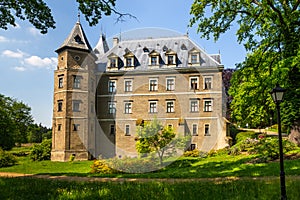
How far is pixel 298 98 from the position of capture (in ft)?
63.0

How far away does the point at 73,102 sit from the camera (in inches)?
1305

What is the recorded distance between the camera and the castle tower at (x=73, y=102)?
32.6 metres

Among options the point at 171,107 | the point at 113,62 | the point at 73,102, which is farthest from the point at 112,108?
the point at 171,107

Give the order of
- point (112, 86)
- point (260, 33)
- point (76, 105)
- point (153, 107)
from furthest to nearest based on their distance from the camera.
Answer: point (112, 86), point (153, 107), point (76, 105), point (260, 33)

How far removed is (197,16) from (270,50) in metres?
4.68

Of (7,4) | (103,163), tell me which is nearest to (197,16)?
(7,4)

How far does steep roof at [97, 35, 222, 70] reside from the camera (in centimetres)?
3597

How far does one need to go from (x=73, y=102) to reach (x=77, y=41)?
7.42m

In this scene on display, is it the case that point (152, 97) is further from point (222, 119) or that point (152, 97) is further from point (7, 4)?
point (7, 4)

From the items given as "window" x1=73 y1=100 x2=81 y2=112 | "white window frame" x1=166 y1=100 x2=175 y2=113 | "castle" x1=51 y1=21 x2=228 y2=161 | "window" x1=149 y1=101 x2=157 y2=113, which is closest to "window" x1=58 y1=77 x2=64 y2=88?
"castle" x1=51 y1=21 x2=228 y2=161

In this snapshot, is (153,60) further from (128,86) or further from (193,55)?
(193,55)

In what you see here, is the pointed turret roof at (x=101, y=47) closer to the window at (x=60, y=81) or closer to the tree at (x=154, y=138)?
the window at (x=60, y=81)

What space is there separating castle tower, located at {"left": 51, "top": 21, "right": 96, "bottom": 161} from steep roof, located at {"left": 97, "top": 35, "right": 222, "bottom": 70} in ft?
15.3

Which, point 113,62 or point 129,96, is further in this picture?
point 113,62
